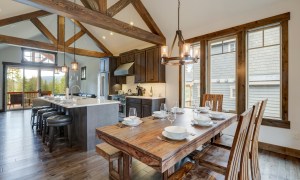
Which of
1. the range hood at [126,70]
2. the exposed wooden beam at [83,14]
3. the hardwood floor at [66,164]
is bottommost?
the hardwood floor at [66,164]

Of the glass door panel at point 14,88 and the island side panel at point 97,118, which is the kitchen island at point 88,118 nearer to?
the island side panel at point 97,118

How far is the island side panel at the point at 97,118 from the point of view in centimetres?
312

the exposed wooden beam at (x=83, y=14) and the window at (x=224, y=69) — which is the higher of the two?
the exposed wooden beam at (x=83, y=14)

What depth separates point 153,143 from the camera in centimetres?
134

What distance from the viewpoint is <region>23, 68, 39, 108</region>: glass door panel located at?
827 centimetres

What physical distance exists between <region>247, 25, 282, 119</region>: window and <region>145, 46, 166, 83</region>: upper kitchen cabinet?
2389mm

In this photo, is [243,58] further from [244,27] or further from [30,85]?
[30,85]

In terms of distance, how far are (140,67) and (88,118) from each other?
294 centimetres

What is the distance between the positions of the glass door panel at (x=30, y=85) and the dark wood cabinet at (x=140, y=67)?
21.6ft

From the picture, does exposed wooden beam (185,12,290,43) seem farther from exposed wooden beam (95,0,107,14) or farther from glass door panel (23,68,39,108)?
glass door panel (23,68,39,108)

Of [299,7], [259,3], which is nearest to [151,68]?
[259,3]

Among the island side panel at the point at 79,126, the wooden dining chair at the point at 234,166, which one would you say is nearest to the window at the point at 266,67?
the wooden dining chair at the point at 234,166

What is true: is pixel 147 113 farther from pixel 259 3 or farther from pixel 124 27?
pixel 259 3

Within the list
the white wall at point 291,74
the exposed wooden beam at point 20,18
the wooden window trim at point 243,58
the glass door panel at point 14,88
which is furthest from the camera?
the glass door panel at point 14,88
